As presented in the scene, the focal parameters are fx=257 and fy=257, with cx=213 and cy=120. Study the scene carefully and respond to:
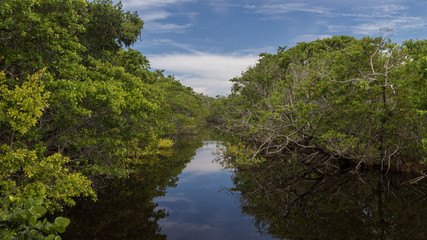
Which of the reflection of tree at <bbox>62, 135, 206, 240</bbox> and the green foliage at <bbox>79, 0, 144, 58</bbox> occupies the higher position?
the green foliage at <bbox>79, 0, 144, 58</bbox>

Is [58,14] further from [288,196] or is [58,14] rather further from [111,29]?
[288,196]

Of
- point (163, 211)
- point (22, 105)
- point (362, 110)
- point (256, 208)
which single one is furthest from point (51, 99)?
point (362, 110)

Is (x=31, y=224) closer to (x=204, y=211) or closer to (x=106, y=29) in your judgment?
(x=204, y=211)

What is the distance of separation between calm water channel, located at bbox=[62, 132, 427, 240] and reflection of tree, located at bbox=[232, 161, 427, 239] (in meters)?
0.05

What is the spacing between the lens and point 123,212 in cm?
1569

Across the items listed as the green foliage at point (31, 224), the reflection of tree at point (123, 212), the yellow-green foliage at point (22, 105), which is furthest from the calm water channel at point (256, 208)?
the green foliage at point (31, 224)

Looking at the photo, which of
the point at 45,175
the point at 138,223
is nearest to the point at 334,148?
the point at 138,223

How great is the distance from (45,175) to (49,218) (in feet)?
17.7

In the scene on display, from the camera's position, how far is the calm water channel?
1328cm

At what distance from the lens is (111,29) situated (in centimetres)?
1903

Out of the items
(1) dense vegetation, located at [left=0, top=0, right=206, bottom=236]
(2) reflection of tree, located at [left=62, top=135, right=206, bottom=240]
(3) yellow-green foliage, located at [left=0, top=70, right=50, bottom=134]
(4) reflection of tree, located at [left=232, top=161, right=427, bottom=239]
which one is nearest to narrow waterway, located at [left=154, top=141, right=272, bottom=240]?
(2) reflection of tree, located at [left=62, top=135, right=206, bottom=240]

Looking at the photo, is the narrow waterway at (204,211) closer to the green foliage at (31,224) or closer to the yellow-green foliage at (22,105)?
the yellow-green foliage at (22,105)

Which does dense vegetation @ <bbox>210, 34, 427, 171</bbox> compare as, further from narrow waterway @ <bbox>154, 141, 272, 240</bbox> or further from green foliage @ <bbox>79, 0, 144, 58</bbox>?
green foliage @ <bbox>79, 0, 144, 58</bbox>

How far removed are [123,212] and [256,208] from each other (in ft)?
27.6
